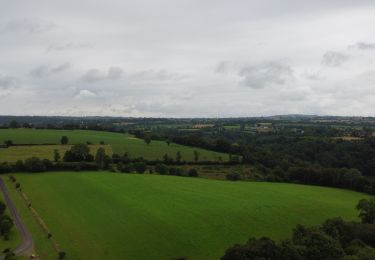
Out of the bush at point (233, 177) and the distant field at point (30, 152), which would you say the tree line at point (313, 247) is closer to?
the bush at point (233, 177)

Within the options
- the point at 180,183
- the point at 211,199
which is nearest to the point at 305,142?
the point at 180,183

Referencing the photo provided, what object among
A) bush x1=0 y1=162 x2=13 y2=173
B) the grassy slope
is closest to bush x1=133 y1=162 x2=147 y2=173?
bush x1=0 y1=162 x2=13 y2=173

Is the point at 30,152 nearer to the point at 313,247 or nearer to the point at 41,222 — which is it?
the point at 41,222

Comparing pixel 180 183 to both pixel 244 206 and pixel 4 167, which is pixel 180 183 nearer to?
pixel 244 206

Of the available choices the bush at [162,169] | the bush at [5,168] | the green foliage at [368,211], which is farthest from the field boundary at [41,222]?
the green foliage at [368,211]

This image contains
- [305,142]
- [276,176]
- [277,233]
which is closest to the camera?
[277,233]

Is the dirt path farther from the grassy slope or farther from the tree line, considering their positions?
the tree line

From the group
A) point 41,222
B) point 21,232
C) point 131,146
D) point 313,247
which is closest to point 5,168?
point 41,222
